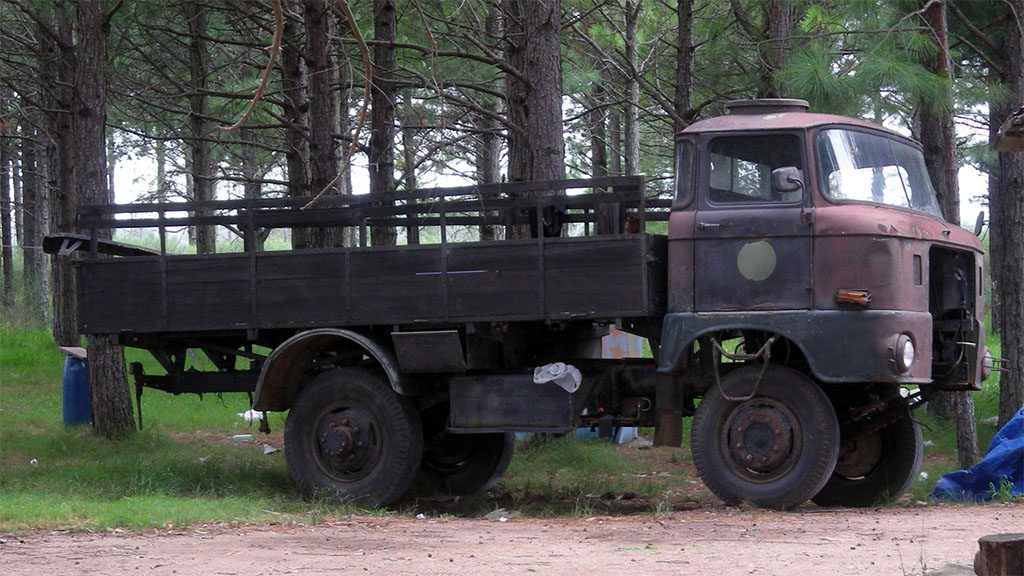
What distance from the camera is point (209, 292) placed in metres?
9.89

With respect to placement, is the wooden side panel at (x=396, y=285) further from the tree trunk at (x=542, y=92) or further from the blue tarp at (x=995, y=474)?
the blue tarp at (x=995, y=474)

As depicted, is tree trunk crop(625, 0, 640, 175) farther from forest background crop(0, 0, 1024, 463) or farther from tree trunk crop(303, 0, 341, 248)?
tree trunk crop(303, 0, 341, 248)

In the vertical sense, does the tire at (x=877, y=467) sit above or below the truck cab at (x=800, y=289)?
below

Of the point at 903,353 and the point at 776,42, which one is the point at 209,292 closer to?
the point at 903,353

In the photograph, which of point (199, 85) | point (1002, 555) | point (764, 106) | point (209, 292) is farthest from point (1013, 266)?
point (199, 85)

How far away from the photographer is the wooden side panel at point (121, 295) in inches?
395

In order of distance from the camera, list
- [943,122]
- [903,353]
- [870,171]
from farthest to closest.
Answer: [943,122] < [870,171] < [903,353]

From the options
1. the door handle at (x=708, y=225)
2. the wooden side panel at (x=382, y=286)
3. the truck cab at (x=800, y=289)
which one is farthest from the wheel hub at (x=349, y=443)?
the door handle at (x=708, y=225)

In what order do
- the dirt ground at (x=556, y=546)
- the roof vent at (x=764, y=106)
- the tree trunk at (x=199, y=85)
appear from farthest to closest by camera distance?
the tree trunk at (x=199, y=85)
the roof vent at (x=764, y=106)
the dirt ground at (x=556, y=546)

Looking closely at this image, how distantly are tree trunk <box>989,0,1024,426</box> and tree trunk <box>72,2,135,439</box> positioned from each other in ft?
29.8

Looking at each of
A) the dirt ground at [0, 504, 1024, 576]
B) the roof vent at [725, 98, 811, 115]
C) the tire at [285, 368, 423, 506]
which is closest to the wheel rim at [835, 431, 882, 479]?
the dirt ground at [0, 504, 1024, 576]

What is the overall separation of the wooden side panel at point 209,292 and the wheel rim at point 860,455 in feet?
15.8

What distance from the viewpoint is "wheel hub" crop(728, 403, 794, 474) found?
8.54 m

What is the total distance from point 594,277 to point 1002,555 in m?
4.27
